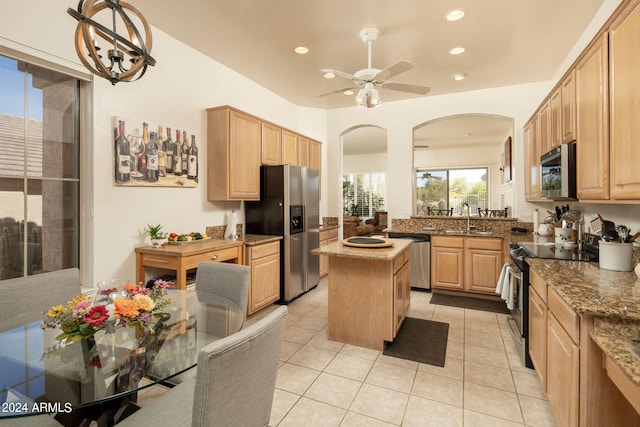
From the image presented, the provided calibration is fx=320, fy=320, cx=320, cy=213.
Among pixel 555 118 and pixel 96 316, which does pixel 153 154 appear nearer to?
pixel 96 316

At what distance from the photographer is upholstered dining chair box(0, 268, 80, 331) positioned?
1.67 m

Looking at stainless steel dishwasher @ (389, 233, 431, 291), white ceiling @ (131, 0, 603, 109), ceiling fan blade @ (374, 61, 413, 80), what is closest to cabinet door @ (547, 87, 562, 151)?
white ceiling @ (131, 0, 603, 109)

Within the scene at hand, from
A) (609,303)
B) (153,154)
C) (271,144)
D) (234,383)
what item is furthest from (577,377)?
(271,144)

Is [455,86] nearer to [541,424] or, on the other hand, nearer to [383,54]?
[383,54]

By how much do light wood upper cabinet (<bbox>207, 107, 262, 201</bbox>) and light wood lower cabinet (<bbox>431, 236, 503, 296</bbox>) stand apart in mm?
2724

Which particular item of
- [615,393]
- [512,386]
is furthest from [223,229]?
[615,393]

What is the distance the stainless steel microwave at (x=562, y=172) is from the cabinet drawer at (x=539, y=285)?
27.4 inches

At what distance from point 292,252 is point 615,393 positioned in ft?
10.4

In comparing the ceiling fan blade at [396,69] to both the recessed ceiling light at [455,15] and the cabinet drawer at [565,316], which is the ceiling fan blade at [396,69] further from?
the cabinet drawer at [565,316]

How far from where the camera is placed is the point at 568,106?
2.51 meters

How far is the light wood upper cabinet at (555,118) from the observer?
2.73m

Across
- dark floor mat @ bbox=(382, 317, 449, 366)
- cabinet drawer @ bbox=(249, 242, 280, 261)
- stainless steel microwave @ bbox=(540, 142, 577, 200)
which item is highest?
stainless steel microwave @ bbox=(540, 142, 577, 200)

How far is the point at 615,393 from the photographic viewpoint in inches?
52.9

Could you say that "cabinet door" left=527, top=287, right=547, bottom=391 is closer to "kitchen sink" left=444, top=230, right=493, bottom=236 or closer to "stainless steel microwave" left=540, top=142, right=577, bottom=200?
"stainless steel microwave" left=540, top=142, right=577, bottom=200
